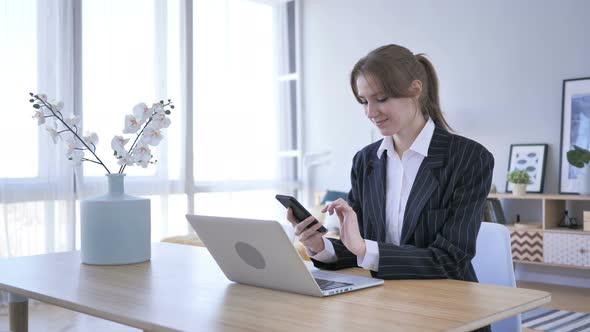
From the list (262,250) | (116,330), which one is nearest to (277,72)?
(116,330)

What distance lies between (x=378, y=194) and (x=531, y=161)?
3.10 meters

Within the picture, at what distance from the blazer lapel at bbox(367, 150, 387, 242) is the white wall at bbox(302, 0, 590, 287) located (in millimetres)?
3074

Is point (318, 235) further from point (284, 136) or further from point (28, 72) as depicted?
point (284, 136)

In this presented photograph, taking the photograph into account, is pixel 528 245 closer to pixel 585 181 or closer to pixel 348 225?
pixel 585 181

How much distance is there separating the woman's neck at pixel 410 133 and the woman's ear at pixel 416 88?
0.07 metres

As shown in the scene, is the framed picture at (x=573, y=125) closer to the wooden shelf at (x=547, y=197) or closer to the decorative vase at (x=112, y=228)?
the wooden shelf at (x=547, y=197)

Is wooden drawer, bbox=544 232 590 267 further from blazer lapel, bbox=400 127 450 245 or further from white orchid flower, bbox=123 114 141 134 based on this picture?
white orchid flower, bbox=123 114 141 134

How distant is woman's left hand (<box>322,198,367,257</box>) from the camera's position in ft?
4.21

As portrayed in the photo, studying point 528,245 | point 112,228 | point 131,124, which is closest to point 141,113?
point 131,124

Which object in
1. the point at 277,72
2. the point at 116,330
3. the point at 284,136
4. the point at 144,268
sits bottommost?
the point at 116,330

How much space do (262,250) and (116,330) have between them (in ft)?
7.62

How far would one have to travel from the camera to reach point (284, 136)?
5.89 metres

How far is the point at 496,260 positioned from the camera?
153 cm

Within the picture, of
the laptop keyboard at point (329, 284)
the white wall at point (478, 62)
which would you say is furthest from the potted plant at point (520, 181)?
the laptop keyboard at point (329, 284)
